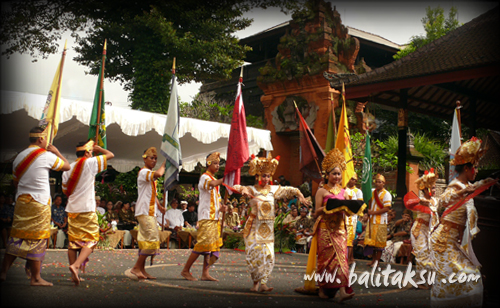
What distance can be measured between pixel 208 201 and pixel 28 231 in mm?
2669

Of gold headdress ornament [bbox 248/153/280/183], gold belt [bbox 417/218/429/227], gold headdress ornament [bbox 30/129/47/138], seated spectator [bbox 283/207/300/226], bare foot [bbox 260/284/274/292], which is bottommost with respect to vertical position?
bare foot [bbox 260/284/274/292]

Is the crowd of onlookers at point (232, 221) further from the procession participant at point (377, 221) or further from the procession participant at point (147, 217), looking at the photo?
the procession participant at point (147, 217)

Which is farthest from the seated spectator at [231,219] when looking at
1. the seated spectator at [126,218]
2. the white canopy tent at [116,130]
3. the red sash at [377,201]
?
the red sash at [377,201]

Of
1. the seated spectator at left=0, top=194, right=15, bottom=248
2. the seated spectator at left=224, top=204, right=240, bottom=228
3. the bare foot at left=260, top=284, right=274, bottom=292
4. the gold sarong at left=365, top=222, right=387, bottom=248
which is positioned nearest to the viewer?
the bare foot at left=260, top=284, right=274, bottom=292

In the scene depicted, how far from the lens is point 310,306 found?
556 cm

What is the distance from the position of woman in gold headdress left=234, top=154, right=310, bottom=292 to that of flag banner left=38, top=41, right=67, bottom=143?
275cm

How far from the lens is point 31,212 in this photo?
19.6 ft

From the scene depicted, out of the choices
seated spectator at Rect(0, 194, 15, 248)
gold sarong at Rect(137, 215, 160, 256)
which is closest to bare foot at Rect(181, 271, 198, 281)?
gold sarong at Rect(137, 215, 160, 256)

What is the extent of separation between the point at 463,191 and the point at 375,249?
17.6 ft

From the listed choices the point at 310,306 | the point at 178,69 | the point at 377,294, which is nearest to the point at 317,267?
the point at 310,306

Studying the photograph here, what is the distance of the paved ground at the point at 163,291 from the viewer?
5312 mm

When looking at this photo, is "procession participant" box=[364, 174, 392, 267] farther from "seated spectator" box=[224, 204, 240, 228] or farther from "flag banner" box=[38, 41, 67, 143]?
"flag banner" box=[38, 41, 67, 143]

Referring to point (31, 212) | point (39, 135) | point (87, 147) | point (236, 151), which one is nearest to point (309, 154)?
point (236, 151)

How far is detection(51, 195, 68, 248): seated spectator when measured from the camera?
11.2 meters
